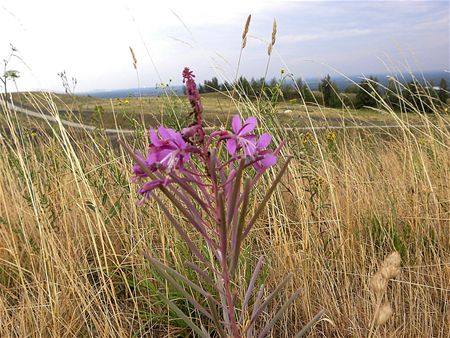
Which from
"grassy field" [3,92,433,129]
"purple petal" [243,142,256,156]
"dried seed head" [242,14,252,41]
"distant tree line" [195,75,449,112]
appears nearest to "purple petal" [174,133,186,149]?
"purple petal" [243,142,256,156]

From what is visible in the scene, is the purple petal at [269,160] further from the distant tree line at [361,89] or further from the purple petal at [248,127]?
the distant tree line at [361,89]

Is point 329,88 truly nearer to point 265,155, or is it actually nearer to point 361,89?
point 361,89

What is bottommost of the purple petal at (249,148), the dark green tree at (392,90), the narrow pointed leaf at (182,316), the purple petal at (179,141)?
the narrow pointed leaf at (182,316)

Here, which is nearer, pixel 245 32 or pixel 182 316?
pixel 182 316

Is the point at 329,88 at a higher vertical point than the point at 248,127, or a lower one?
higher

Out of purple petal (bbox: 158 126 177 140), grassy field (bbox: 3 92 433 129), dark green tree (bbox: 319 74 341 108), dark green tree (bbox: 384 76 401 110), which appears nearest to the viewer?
purple petal (bbox: 158 126 177 140)

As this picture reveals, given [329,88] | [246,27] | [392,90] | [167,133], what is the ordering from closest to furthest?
[167,133]
[246,27]
[392,90]
[329,88]

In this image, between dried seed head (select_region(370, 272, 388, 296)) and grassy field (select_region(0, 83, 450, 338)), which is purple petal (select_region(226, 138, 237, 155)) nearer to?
dried seed head (select_region(370, 272, 388, 296))

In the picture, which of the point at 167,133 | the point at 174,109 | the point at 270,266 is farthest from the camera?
the point at 174,109

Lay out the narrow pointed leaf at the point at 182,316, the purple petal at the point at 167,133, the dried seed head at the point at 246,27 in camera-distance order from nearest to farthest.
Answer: the purple petal at the point at 167,133, the narrow pointed leaf at the point at 182,316, the dried seed head at the point at 246,27

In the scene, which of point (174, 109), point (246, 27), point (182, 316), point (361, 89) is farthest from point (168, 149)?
point (361, 89)

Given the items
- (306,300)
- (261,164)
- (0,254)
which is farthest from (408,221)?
(0,254)

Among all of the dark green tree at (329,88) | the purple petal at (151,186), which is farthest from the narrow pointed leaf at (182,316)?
the dark green tree at (329,88)

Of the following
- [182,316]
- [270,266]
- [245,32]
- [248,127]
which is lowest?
[270,266]
